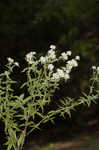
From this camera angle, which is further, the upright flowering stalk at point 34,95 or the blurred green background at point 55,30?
the blurred green background at point 55,30

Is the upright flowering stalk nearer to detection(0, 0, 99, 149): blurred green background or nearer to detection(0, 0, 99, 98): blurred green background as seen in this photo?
detection(0, 0, 99, 149): blurred green background

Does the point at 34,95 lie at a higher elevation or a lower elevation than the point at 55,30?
lower

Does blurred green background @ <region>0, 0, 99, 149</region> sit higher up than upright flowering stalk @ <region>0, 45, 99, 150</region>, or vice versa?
blurred green background @ <region>0, 0, 99, 149</region>

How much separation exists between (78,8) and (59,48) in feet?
4.34

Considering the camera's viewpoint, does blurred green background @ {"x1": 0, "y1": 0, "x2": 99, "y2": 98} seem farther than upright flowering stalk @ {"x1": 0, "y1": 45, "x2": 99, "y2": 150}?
Yes

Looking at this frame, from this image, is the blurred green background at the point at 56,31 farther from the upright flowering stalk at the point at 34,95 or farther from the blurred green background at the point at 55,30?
the upright flowering stalk at the point at 34,95

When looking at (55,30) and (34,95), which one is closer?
(34,95)

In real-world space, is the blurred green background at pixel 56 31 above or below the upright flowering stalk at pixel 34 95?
above

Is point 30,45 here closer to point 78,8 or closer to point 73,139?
point 78,8

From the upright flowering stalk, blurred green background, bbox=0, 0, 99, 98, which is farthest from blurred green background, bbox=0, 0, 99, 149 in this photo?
the upright flowering stalk

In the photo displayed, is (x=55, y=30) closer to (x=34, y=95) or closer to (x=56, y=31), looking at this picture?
(x=56, y=31)

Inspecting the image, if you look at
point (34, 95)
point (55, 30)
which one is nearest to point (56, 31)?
point (55, 30)

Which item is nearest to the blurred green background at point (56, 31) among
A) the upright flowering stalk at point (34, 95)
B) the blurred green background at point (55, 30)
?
the blurred green background at point (55, 30)

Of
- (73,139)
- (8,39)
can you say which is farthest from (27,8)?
(73,139)
